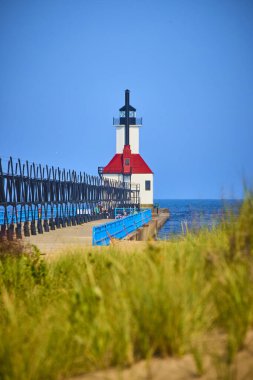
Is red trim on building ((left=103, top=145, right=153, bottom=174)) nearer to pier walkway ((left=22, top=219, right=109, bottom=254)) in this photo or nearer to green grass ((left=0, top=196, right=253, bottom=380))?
pier walkway ((left=22, top=219, right=109, bottom=254))

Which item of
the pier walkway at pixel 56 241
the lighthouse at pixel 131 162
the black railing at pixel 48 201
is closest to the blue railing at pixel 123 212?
the black railing at pixel 48 201

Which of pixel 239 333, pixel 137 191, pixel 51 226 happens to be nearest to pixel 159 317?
pixel 239 333

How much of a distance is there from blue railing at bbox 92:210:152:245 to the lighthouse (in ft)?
81.8

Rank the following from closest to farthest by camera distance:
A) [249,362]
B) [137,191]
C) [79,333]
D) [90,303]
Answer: [249,362] < [79,333] < [90,303] < [137,191]

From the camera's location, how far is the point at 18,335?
193 inches

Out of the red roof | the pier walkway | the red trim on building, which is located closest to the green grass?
the pier walkway

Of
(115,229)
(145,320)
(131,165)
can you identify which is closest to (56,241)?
(115,229)

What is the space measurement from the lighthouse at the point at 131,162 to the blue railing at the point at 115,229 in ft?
81.8

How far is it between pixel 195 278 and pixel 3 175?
2062cm

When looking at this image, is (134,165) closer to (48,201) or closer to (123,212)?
(123,212)

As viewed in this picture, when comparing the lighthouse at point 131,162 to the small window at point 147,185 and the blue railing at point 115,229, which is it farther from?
the blue railing at point 115,229

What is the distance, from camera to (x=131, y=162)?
7462 cm

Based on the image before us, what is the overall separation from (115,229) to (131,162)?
47129mm

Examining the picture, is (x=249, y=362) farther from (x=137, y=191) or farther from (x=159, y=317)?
(x=137, y=191)
